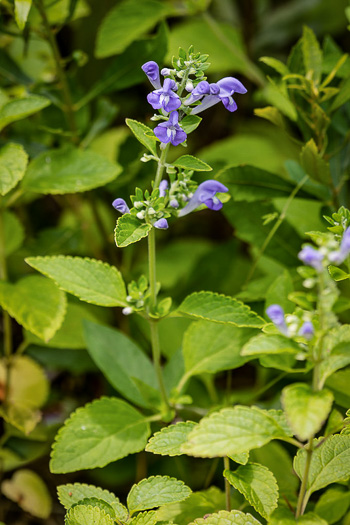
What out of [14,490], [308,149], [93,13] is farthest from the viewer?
[93,13]

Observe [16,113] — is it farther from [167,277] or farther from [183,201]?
[167,277]

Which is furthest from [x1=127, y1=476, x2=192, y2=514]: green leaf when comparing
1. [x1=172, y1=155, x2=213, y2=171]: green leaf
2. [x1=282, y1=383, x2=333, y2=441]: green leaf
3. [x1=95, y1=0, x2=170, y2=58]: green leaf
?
[x1=95, y1=0, x2=170, y2=58]: green leaf

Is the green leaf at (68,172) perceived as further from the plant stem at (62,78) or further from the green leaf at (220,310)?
the green leaf at (220,310)

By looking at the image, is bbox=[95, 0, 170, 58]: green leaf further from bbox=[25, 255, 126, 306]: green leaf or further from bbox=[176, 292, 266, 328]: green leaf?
bbox=[176, 292, 266, 328]: green leaf

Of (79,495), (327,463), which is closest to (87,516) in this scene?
(79,495)

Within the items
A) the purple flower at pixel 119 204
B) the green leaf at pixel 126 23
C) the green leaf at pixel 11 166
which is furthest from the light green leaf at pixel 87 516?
the green leaf at pixel 126 23

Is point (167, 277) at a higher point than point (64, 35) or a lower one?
lower

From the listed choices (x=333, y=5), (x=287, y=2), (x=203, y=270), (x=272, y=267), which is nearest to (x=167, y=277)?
Result: (x=203, y=270)
